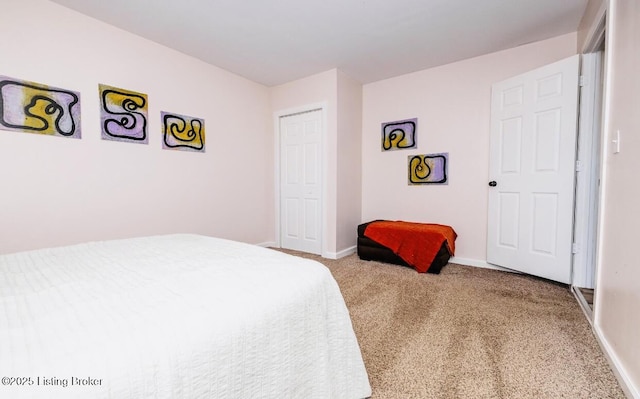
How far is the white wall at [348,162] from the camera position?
3477 millimetres

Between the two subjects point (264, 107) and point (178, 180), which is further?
point (264, 107)

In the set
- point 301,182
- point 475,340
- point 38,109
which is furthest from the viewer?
point 301,182

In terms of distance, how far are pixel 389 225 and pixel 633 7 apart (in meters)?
2.43

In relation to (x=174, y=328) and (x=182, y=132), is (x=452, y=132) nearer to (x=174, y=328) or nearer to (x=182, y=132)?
(x=182, y=132)

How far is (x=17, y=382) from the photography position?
0.44 meters

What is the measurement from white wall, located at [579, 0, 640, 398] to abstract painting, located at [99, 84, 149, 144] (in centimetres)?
358

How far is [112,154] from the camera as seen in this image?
2469 millimetres

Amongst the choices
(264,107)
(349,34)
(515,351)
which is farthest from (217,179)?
(515,351)

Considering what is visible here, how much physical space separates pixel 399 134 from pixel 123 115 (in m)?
3.16

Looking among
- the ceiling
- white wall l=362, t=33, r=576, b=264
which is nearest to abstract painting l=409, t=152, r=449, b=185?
white wall l=362, t=33, r=576, b=264

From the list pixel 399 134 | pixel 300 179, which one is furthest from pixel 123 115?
pixel 399 134

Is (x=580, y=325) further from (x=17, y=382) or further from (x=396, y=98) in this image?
(x=396, y=98)

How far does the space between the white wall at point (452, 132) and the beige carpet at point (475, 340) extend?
0.89 m

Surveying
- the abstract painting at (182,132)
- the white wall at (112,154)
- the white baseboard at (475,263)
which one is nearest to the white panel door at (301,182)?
the white wall at (112,154)
